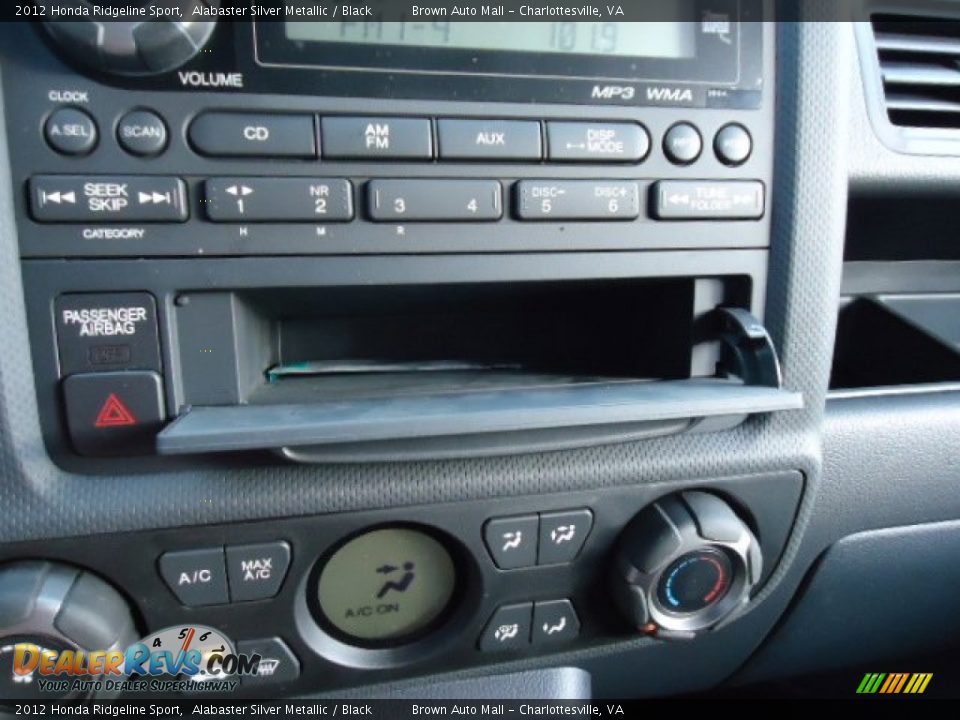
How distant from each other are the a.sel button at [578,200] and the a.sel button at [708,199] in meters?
0.02

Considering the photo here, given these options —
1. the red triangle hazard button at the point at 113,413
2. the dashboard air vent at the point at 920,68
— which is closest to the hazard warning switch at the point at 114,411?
the red triangle hazard button at the point at 113,413

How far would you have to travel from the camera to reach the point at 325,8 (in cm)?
46

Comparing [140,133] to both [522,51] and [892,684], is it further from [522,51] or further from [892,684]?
[892,684]

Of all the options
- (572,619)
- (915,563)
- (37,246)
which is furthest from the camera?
(915,563)

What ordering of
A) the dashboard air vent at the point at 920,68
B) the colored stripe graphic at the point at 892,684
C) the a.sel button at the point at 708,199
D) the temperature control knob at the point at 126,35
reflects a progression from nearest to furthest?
the temperature control knob at the point at 126,35
the a.sel button at the point at 708,199
the dashboard air vent at the point at 920,68
the colored stripe graphic at the point at 892,684

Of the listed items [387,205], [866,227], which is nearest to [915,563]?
[866,227]

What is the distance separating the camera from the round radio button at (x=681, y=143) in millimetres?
518

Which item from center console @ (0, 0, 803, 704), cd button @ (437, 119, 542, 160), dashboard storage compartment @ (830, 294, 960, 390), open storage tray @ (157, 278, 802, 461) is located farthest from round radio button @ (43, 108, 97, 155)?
dashboard storage compartment @ (830, 294, 960, 390)

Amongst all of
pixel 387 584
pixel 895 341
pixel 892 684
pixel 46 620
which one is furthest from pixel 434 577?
pixel 892 684

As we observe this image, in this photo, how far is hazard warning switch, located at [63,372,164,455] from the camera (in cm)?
46

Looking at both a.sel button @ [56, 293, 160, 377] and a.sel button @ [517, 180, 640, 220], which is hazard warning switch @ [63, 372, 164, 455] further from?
a.sel button @ [517, 180, 640, 220]

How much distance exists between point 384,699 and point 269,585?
0.17 metres

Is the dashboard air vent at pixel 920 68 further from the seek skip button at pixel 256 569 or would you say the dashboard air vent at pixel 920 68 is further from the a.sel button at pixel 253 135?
the seek skip button at pixel 256 569

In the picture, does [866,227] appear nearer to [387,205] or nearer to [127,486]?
[387,205]
